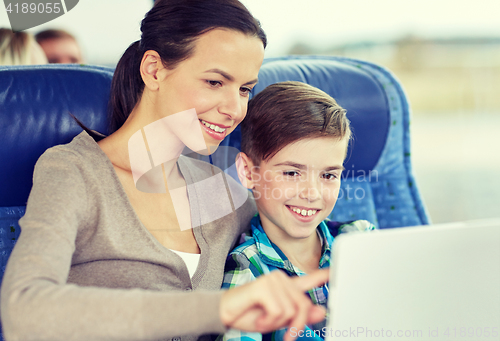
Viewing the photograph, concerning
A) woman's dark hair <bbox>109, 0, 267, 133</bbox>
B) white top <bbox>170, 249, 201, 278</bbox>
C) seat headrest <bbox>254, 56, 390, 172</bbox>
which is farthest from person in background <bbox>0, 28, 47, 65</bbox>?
white top <bbox>170, 249, 201, 278</bbox>

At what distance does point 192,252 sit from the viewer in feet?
2.96

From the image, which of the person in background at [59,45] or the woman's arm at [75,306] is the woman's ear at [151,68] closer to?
the woman's arm at [75,306]

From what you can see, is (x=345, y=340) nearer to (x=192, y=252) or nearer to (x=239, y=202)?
(x=192, y=252)

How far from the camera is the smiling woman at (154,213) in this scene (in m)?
0.48

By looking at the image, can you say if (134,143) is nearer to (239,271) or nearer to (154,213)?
(154,213)

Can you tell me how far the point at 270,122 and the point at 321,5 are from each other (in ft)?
4.18

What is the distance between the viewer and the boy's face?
3.10ft

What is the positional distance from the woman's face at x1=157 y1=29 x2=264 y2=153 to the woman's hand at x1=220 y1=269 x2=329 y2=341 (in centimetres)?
46

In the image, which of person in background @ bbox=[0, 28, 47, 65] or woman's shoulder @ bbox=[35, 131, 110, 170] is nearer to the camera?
woman's shoulder @ bbox=[35, 131, 110, 170]

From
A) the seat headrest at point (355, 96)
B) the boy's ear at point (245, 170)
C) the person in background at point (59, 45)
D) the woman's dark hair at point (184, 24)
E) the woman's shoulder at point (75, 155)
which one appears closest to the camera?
the woman's shoulder at point (75, 155)

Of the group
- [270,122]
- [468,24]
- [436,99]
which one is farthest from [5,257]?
[436,99]

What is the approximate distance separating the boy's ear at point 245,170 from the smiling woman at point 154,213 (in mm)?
49

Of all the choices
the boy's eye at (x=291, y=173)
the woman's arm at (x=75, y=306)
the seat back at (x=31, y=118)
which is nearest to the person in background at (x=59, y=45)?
the seat back at (x=31, y=118)

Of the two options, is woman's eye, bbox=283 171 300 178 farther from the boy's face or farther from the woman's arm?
the woman's arm
